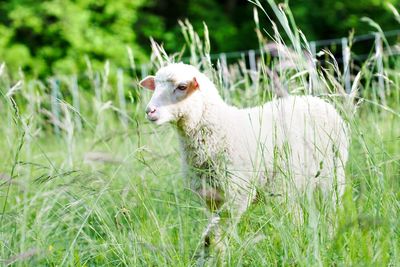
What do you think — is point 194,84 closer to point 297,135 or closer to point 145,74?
point 297,135

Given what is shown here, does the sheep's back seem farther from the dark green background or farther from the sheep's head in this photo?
the dark green background

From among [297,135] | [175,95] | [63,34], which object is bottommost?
[297,135]

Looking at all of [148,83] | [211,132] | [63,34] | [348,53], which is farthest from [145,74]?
[348,53]

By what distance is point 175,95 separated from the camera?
3.22 m

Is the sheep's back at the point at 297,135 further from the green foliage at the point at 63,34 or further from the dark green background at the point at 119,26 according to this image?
the green foliage at the point at 63,34

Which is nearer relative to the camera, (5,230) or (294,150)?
(5,230)

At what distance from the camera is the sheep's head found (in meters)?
3.18

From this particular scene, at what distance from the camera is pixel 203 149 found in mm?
3301

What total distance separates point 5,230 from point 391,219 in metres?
1.68

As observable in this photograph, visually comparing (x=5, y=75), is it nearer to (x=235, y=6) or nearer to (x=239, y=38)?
(x=239, y=38)

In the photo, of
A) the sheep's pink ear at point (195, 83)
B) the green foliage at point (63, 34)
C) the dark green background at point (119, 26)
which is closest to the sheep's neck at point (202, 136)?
the sheep's pink ear at point (195, 83)

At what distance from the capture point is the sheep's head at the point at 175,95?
10.4ft

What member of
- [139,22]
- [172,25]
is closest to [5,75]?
[139,22]

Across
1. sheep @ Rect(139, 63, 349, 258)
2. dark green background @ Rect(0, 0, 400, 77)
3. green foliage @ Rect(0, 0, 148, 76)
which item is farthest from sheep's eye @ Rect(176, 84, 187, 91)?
green foliage @ Rect(0, 0, 148, 76)
